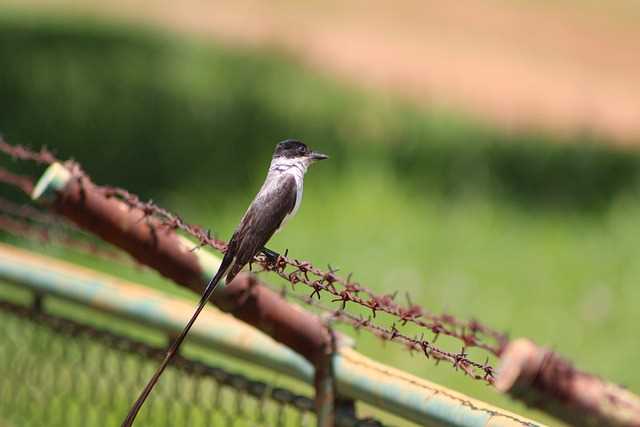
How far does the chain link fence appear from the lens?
3469mm

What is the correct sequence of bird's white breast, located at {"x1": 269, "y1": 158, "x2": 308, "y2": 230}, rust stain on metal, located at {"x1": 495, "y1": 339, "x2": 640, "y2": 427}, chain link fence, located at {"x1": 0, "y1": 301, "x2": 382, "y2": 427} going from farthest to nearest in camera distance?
1. chain link fence, located at {"x1": 0, "y1": 301, "x2": 382, "y2": 427}
2. bird's white breast, located at {"x1": 269, "y1": 158, "x2": 308, "y2": 230}
3. rust stain on metal, located at {"x1": 495, "y1": 339, "x2": 640, "y2": 427}

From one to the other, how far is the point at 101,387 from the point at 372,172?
375cm

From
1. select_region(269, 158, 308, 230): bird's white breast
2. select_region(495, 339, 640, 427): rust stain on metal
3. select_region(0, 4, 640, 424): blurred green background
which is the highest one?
select_region(0, 4, 640, 424): blurred green background

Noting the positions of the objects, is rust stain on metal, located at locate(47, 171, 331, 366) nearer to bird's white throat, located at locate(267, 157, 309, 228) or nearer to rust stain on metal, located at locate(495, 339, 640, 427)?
bird's white throat, located at locate(267, 157, 309, 228)

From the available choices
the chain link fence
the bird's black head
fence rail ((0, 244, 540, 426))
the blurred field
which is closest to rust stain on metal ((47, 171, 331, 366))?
fence rail ((0, 244, 540, 426))

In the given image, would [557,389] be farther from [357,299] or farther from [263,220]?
[263,220]

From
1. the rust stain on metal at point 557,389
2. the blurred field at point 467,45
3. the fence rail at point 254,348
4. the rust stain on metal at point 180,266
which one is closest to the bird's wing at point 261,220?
the rust stain on metal at point 180,266

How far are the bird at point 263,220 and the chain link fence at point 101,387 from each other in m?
A: 0.51

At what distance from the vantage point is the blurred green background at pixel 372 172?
7699 mm

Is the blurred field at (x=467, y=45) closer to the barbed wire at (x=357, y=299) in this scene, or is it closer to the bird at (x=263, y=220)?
the bird at (x=263, y=220)

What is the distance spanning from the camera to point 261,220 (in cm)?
291

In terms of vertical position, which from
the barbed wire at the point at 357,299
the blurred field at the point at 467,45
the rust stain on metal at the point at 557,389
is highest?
the blurred field at the point at 467,45

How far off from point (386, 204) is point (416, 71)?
3613 mm

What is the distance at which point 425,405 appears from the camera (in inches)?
106
